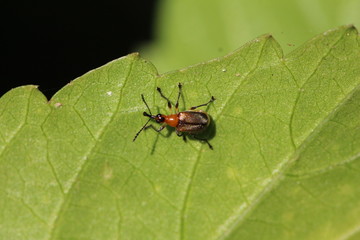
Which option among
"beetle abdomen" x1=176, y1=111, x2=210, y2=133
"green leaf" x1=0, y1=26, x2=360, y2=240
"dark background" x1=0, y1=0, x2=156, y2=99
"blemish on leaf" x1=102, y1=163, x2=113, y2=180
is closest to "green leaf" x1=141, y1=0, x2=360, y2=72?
"dark background" x1=0, y1=0, x2=156, y2=99

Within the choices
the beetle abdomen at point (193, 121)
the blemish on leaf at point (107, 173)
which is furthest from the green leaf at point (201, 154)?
the beetle abdomen at point (193, 121)

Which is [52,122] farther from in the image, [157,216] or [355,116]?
[355,116]

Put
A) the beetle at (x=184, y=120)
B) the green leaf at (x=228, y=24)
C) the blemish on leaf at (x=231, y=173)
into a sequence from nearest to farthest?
the blemish on leaf at (x=231, y=173) → the beetle at (x=184, y=120) → the green leaf at (x=228, y=24)

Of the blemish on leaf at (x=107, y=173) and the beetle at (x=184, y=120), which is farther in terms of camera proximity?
the beetle at (x=184, y=120)

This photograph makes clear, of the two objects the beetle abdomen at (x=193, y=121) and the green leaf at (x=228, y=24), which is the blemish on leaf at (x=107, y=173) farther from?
the green leaf at (x=228, y=24)

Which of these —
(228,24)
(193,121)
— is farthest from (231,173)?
(228,24)

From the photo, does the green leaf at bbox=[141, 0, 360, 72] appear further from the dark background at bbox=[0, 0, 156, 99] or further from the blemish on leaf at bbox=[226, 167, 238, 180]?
the blemish on leaf at bbox=[226, 167, 238, 180]

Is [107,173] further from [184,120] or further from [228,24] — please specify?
[228,24]
